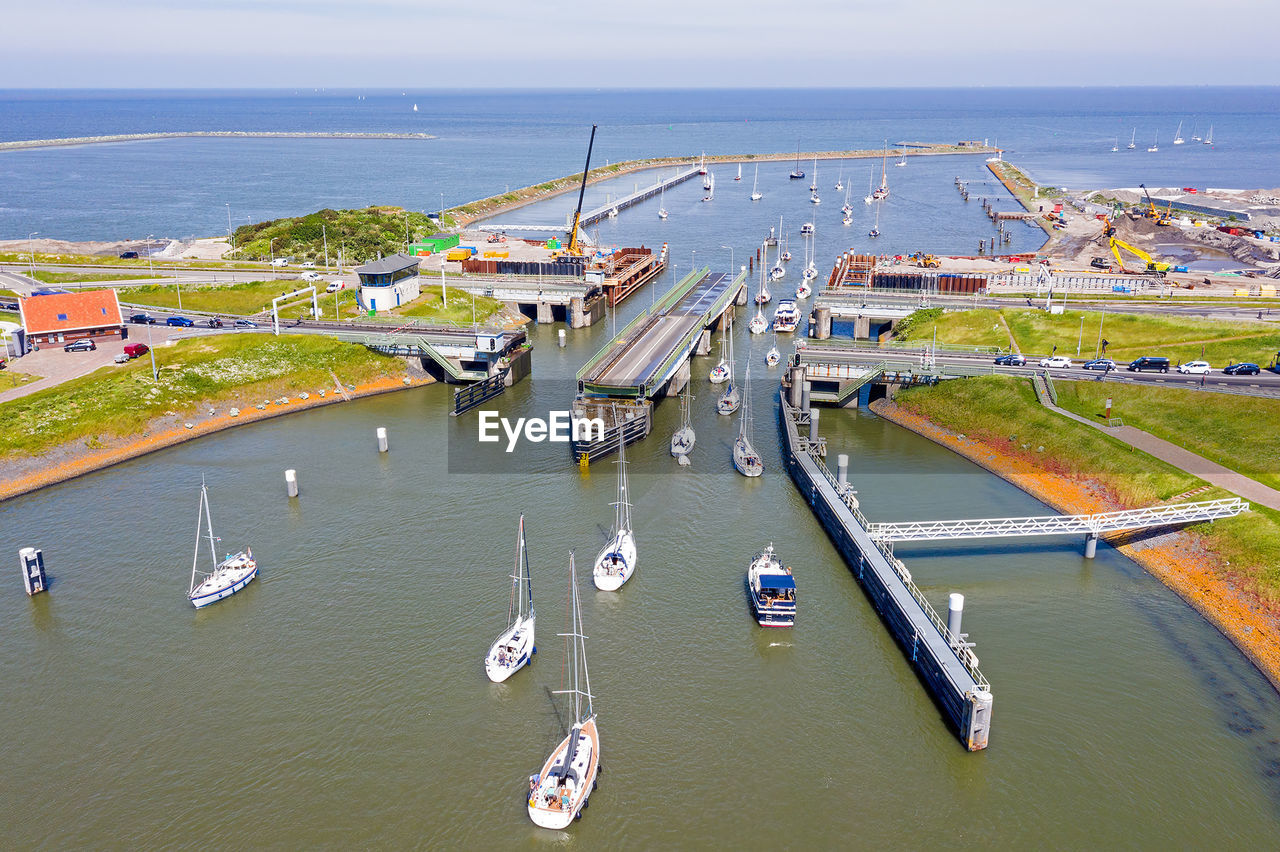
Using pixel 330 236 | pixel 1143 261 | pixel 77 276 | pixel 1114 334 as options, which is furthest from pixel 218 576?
pixel 1143 261

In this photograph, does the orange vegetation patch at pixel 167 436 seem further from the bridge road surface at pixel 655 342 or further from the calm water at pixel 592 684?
the bridge road surface at pixel 655 342

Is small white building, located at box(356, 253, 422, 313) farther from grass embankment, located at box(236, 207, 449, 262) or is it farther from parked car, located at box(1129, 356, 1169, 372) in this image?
parked car, located at box(1129, 356, 1169, 372)

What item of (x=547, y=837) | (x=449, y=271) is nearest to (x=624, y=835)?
(x=547, y=837)

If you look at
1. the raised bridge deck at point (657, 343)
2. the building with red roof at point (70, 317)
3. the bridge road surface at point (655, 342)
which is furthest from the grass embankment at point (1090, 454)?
the building with red roof at point (70, 317)

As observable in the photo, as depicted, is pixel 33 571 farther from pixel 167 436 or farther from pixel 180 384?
pixel 180 384

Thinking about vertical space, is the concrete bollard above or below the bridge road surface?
below

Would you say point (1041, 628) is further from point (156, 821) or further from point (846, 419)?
point (156, 821)

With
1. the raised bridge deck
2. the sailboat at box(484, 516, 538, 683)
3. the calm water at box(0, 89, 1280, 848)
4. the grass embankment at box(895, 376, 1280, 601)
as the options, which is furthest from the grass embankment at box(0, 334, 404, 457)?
the grass embankment at box(895, 376, 1280, 601)

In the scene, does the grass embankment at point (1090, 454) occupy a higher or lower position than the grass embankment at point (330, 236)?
lower
